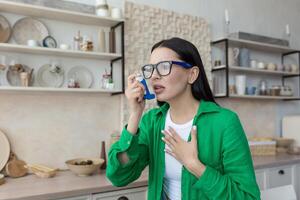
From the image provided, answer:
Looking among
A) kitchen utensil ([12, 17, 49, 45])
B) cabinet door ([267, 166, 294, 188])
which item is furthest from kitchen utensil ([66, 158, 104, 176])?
cabinet door ([267, 166, 294, 188])

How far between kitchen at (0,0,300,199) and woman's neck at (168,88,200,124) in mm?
576

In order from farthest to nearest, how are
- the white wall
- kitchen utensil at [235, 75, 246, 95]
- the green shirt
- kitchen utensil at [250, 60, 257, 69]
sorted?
kitchen utensil at [250, 60, 257, 69], kitchen utensil at [235, 75, 246, 95], the white wall, the green shirt

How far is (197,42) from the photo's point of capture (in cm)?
297

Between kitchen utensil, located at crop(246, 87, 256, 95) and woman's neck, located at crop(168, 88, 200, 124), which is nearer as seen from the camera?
woman's neck, located at crop(168, 88, 200, 124)

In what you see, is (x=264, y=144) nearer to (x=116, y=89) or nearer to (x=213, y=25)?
(x=213, y=25)

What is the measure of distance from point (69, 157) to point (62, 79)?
2.03 feet

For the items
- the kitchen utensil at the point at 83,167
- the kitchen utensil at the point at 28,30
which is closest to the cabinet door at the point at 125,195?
the kitchen utensil at the point at 83,167

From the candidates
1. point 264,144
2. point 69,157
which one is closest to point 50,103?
point 69,157

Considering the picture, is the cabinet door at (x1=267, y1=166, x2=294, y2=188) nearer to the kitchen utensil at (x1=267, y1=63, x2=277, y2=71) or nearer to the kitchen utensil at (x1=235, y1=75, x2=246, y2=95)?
the kitchen utensil at (x1=235, y1=75, x2=246, y2=95)

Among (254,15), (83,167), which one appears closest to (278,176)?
(83,167)

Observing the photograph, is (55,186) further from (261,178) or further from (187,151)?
(261,178)

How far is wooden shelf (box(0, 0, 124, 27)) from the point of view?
202 cm

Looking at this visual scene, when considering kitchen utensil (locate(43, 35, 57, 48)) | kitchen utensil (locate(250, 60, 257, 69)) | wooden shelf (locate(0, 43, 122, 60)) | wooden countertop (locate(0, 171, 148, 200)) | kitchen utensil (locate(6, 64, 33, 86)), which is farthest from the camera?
kitchen utensil (locate(250, 60, 257, 69))

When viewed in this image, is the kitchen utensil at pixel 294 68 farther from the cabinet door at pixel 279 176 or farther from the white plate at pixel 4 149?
the white plate at pixel 4 149
